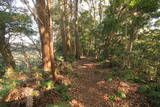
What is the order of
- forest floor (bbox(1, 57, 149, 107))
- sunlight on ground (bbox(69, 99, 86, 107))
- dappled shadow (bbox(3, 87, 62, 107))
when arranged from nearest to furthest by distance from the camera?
dappled shadow (bbox(3, 87, 62, 107)) < forest floor (bbox(1, 57, 149, 107)) < sunlight on ground (bbox(69, 99, 86, 107))

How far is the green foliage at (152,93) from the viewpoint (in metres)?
4.91

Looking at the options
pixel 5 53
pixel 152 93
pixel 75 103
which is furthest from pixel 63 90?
pixel 5 53

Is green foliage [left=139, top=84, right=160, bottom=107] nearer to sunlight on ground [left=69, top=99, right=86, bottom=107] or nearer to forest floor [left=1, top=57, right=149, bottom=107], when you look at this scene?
forest floor [left=1, top=57, right=149, bottom=107]

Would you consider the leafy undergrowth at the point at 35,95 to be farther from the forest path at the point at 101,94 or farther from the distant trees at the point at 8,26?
the distant trees at the point at 8,26

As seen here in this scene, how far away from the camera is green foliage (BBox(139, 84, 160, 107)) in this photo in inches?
193

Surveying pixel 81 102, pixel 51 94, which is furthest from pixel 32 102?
pixel 81 102

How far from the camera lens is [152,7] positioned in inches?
282

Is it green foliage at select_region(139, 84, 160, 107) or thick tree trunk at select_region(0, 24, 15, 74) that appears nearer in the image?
green foliage at select_region(139, 84, 160, 107)

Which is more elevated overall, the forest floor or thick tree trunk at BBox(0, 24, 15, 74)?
thick tree trunk at BBox(0, 24, 15, 74)

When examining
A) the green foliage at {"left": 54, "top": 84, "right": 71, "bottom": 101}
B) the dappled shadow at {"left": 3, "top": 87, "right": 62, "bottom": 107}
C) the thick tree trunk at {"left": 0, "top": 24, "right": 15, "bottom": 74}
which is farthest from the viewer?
the thick tree trunk at {"left": 0, "top": 24, "right": 15, "bottom": 74}

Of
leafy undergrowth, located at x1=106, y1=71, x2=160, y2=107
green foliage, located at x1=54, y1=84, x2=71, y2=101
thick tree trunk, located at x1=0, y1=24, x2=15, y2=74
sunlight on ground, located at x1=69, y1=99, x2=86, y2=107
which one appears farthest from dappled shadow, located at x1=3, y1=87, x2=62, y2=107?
thick tree trunk, located at x1=0, y1=24, x2=15, y2=74

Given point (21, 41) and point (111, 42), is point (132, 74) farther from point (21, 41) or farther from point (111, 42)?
point (21, 41)

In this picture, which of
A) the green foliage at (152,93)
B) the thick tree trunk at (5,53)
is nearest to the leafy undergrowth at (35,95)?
the green foliage at (152,93)

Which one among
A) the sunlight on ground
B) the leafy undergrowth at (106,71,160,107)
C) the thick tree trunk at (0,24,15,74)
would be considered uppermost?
the thick tree trunk at (0,24,15,74)
